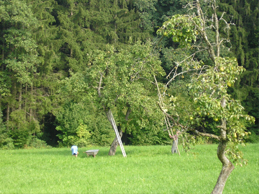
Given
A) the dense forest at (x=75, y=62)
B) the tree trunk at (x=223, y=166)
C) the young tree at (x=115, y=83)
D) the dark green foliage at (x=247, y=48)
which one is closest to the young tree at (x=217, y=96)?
the tree trunk at (x=223, y=166)

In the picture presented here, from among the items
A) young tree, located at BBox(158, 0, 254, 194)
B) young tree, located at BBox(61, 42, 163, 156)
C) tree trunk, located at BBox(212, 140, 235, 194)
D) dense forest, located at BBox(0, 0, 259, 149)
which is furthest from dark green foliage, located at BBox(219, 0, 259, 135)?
young tree, located at BBox(158, 0, 254, 194)

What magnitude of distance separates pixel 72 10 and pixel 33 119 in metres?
15.0

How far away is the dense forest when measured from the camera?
88.1ft

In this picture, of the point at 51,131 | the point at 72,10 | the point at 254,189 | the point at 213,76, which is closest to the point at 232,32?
the point at 72,10

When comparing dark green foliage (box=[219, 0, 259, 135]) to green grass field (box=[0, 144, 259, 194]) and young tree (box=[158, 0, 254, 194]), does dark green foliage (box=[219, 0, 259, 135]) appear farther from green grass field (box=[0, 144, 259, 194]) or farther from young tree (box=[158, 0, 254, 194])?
young tree (box=[158, 0, 254, 194])

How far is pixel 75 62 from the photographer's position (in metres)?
32.9

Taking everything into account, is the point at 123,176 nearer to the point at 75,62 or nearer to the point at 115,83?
the point at 115,83

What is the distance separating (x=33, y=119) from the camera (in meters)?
29.9

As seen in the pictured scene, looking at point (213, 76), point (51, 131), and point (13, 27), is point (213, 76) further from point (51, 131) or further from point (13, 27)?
point (51, 131)

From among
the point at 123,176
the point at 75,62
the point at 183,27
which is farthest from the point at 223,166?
the point at 75,62

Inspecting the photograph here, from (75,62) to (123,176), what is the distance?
23401mm

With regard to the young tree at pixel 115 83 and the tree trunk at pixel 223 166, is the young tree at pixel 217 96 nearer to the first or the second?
the tree trunk at pixel 223 166

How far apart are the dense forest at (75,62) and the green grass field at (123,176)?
4307mm

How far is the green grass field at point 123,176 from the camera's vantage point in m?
9.45
